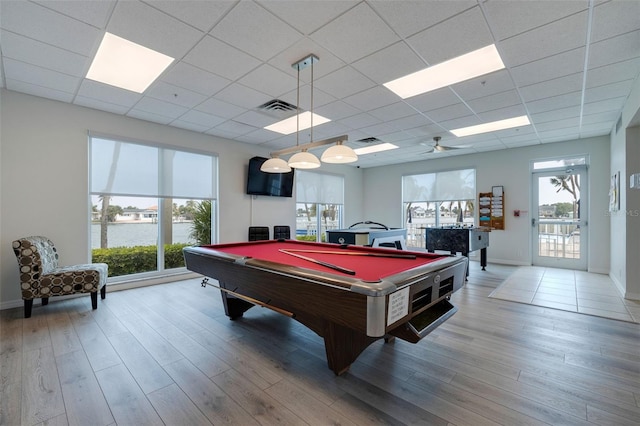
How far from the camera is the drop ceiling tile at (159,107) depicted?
3.90 meters

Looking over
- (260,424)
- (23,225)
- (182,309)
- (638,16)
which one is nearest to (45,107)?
(23,225)

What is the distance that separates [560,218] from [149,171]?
8401mm

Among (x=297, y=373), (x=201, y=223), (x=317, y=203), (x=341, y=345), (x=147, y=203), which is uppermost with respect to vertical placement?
(x=317, y=203)

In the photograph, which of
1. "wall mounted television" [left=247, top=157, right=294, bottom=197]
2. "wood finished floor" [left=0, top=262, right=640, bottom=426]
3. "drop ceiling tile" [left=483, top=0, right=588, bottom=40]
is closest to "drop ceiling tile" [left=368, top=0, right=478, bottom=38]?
"drop ceiling tile" [left=483, top=0, right=588, bottom=40]

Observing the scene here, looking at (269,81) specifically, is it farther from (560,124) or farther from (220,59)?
(560,124)

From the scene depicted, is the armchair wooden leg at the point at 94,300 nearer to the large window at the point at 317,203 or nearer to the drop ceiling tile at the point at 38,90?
the drop ceiling tile at the point at 38,90

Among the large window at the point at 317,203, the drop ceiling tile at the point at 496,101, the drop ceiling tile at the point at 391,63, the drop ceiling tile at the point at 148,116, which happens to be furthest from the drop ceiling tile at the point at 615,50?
the large window at the point at 317,203

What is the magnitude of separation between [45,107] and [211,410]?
4.54 meters

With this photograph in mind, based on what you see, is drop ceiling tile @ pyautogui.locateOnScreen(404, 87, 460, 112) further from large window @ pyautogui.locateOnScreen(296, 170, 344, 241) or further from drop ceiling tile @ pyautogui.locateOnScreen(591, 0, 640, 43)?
large window @ pyautogui.locateOnScreen(296, 170, 344, 241)

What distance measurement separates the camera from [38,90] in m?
3.55

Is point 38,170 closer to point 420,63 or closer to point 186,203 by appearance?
point 186,203

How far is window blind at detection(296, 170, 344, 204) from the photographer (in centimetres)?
744

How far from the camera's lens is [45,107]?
380cm

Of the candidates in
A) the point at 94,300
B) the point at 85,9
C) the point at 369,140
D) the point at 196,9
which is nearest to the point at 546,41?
the point at 196,9
